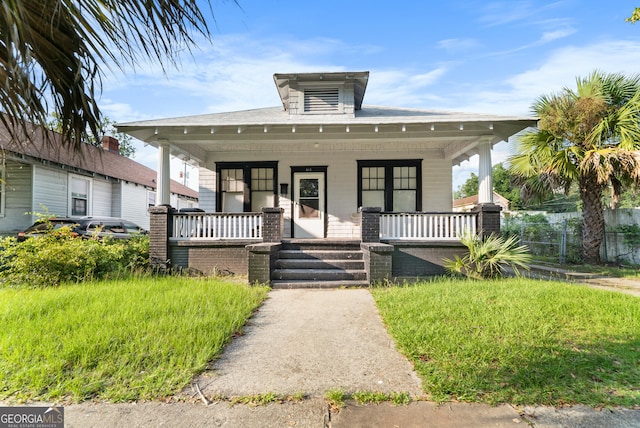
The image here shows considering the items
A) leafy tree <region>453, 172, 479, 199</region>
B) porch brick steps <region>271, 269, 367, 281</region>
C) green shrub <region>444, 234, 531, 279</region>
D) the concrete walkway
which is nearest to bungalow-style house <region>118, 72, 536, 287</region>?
porch brick steps <region>271, 269, 367, 281</region>

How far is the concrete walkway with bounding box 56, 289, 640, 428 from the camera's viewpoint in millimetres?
2244

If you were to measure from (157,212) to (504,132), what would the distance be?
340 inches

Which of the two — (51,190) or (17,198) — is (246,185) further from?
(17,198)

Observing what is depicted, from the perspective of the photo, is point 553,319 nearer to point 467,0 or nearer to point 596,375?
point 596,375

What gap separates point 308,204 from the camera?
9.95 meters

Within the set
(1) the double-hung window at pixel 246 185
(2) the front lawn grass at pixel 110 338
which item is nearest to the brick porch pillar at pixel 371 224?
(2) the front lawn grass at pixel 110 338

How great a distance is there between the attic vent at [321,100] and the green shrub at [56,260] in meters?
6.36

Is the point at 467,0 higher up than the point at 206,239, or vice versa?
the point at 467,0

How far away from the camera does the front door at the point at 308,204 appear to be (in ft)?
32.4

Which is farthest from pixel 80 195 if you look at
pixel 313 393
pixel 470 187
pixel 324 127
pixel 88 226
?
pixel 470 187

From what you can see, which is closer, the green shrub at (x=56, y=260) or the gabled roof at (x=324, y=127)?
the green shrub at (x=56, y=260)

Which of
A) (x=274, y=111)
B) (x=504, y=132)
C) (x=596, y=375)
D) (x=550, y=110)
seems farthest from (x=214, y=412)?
(x=550, y=110)

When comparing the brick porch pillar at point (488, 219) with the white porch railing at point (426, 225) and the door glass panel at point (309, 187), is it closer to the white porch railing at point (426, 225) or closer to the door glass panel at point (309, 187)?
the white porch railing at point (426, 225)

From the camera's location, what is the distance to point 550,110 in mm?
9617
